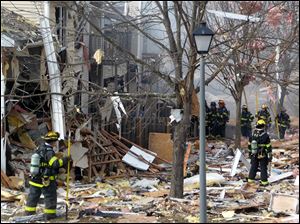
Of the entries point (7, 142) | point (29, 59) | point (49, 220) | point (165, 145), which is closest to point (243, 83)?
point (165, 145)

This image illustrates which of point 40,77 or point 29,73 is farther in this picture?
point 29,73

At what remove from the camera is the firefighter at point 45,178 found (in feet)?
30.6

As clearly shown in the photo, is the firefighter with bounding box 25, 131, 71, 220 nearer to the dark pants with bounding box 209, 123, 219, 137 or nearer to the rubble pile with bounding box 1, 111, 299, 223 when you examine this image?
the rubble pile with bounding box 1, 111, 299, 223

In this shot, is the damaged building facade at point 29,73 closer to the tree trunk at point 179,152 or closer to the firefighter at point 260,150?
the tree trunk at point 179,152

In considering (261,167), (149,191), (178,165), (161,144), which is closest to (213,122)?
(161,144)

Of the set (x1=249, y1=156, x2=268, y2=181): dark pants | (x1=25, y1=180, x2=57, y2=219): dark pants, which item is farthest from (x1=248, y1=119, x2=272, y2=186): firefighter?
(x1=25, y1=180, x2=57, y2=219): dark pants

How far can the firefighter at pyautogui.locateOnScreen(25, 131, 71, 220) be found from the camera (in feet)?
30.6

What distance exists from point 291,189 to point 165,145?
18.5ft

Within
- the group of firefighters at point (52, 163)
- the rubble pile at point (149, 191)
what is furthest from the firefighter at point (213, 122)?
the rubble pile at point (149, 191)

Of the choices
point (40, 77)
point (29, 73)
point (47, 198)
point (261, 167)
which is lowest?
point (47, 198)

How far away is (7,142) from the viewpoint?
1263cm

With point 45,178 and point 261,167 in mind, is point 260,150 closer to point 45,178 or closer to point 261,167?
point 261,167

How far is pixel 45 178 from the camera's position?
934cm

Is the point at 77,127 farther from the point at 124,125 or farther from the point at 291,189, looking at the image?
the point at 291,189
